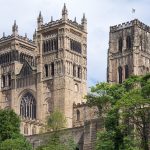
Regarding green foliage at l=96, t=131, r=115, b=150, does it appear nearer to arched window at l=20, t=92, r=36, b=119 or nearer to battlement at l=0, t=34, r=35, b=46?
arched window at l=20, t=92, r=36, b=119

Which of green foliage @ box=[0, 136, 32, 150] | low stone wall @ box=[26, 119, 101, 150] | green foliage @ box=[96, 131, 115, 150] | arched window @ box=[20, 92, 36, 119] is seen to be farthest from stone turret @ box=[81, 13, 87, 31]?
green foliage @ box=[96, 131, 115, 150]

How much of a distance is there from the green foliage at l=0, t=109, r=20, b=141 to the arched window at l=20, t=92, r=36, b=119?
4391 cm

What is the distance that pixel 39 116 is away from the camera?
407ft

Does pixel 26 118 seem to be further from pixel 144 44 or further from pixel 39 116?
pixel 144 44

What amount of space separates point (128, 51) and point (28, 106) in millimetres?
22723

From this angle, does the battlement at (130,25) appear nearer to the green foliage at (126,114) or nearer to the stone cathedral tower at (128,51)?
the stone cathedral tower at (128,51)

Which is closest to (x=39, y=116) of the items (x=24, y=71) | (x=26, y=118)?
(x=26, y=118)

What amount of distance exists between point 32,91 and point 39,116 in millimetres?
6045

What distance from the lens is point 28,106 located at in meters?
128

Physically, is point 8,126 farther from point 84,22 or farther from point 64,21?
point 84,22

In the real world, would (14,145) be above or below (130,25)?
below

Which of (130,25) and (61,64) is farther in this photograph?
(130,25)

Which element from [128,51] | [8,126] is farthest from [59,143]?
[128,51]

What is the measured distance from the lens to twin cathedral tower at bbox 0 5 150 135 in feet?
403
